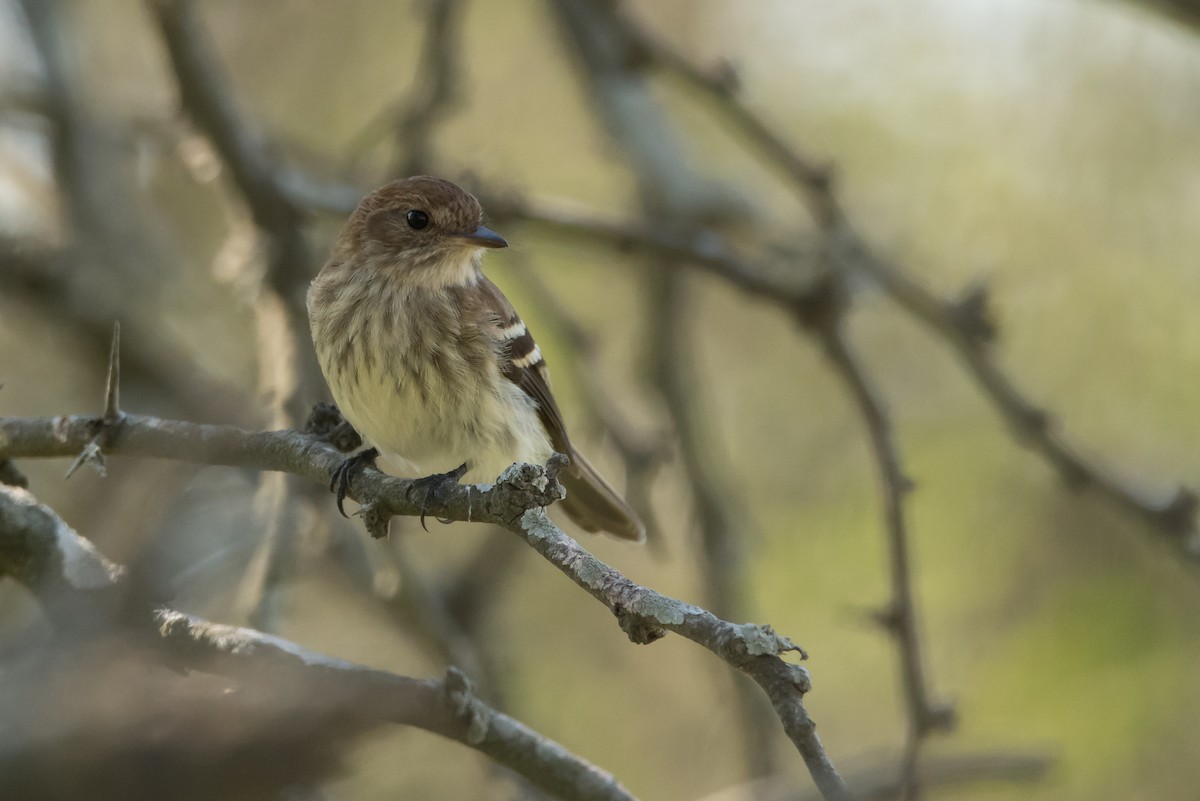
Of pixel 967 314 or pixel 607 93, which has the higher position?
pixel 607 93

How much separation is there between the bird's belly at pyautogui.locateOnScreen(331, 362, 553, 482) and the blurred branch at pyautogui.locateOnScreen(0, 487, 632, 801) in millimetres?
1361

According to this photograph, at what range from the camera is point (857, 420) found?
8.23 metres

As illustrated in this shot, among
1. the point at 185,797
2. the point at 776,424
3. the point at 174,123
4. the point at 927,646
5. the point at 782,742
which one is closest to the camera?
the point at 185,797

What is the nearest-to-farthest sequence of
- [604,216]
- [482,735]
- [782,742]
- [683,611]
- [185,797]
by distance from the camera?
1. [185,797]
2. [683,611]
3. [482,735]
4. [604,216]
5. [782,742]

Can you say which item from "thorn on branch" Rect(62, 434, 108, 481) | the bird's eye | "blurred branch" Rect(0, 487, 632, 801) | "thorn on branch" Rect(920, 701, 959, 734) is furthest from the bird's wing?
"thorn on branch" Rect(920, 701, 959, 734)

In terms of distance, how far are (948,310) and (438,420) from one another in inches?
83.8

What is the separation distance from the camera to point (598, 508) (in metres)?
5.44

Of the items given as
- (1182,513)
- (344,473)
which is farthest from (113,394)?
(1182,513)

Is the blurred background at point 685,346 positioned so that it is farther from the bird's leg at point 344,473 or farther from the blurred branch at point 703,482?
the bird's leg at point 344,473

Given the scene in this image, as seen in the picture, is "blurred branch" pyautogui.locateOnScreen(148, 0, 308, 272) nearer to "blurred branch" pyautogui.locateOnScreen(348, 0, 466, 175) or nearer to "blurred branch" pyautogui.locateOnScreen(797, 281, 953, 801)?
"blurred branch" pyautogui.locateOnScreen(348, 0, 466, 175)

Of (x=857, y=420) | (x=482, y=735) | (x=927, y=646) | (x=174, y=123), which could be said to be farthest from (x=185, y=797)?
(x=857, y=420)

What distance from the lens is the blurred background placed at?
5.59 m

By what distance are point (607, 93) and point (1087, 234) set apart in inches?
127

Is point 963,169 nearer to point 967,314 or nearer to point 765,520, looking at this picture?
point 765,520
